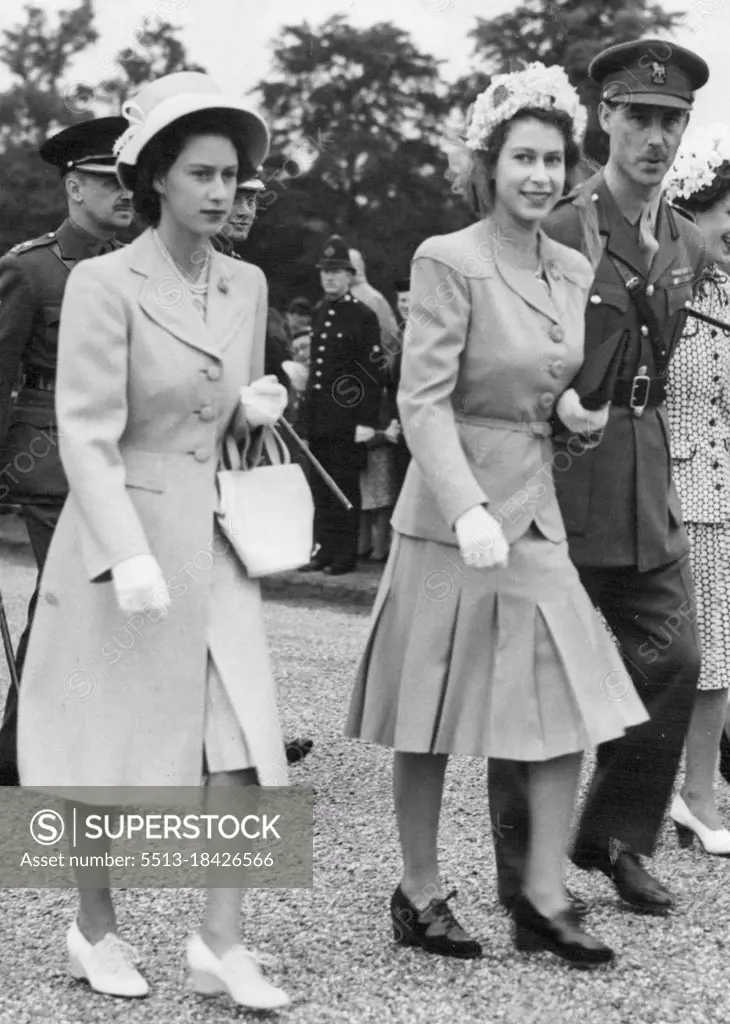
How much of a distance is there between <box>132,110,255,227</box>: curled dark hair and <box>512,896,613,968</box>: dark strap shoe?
1.69m

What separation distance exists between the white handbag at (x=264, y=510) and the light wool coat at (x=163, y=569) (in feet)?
0.14

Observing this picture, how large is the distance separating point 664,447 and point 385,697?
97 centimetres

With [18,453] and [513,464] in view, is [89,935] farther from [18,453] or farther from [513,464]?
[18,453]

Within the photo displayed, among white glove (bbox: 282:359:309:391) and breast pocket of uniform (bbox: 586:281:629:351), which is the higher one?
breast pocket of uniform (bbox: 586:281:629:351)

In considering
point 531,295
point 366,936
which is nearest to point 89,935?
point 366,936

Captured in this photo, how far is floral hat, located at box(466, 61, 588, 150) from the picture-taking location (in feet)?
13.9

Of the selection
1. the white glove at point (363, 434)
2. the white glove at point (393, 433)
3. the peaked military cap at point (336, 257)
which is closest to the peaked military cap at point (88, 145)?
the peaked military cap at point (336, 257)

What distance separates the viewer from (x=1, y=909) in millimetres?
4754

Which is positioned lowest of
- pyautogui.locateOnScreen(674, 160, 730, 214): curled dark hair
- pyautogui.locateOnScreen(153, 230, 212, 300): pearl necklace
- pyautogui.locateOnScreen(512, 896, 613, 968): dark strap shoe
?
pyautogui.locateOnScreen(512, 896, 613, 968): dark strap shoe

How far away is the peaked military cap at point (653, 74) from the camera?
15.5 ft

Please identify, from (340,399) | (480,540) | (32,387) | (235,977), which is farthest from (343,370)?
(235,977)

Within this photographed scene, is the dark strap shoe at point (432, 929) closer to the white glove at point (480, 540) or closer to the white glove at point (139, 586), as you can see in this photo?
the white glove at point (480, 540)

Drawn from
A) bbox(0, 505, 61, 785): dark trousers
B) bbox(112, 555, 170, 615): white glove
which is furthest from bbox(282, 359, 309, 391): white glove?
bbox(112, 555, 170, 615): white glove

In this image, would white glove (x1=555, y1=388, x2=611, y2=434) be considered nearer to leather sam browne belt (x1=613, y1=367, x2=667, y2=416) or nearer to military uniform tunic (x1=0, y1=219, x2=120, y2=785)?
leather sam browne belt (x1=613, y1=367, x2=667, y2=416)
